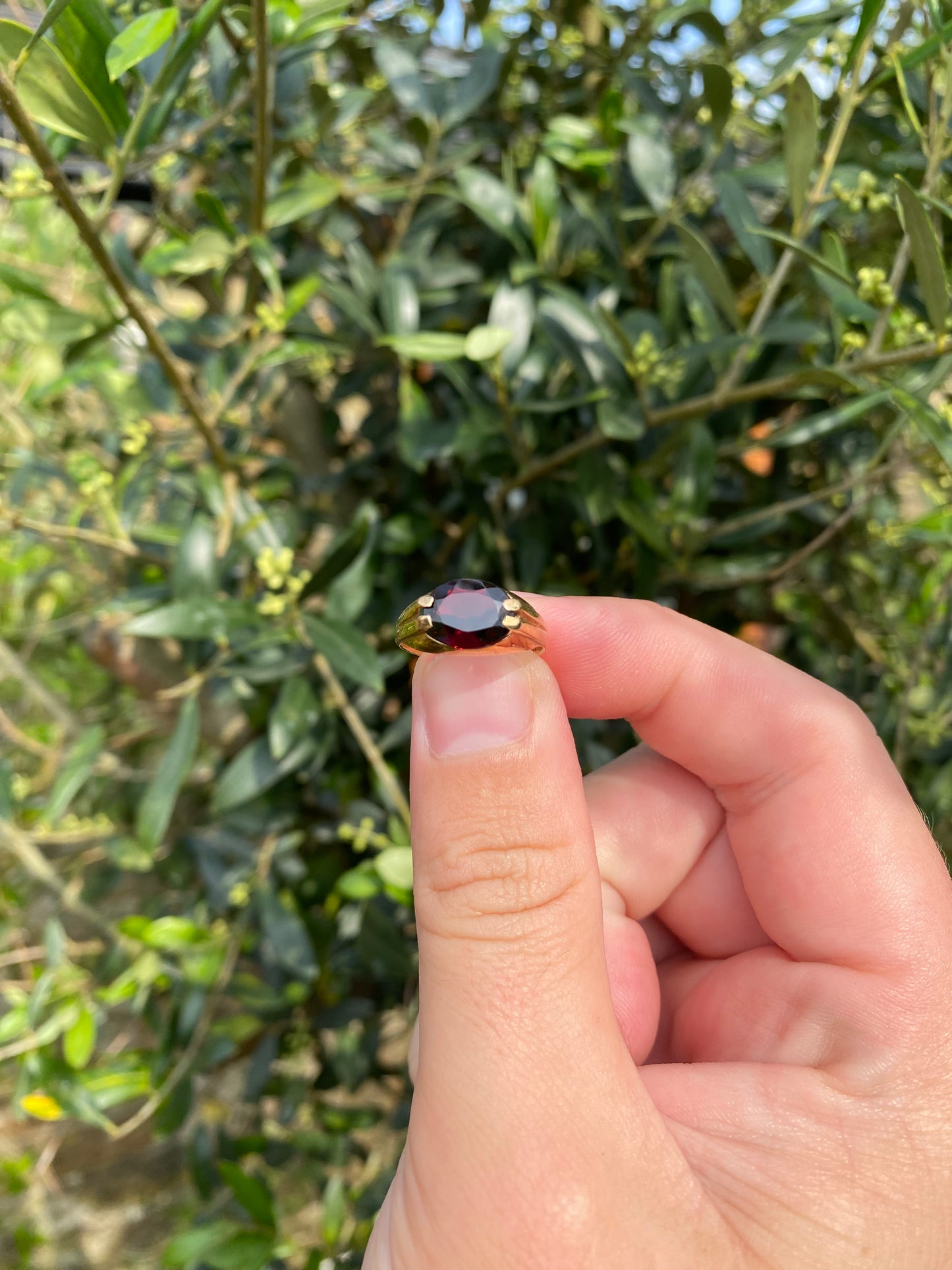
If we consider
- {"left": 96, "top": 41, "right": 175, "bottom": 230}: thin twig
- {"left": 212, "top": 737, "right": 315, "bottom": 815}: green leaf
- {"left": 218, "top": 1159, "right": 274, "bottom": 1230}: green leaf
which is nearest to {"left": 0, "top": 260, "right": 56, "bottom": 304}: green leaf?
{"left": 96, "top": 41, "right": 175, "bottom": 230}: thin twig

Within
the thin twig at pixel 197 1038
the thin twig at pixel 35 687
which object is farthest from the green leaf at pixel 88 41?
the thin twig at pixel 197 1038

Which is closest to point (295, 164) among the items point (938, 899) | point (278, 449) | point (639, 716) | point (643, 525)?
point (278, 449)

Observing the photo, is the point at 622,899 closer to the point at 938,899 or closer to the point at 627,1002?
the point at 627,1002

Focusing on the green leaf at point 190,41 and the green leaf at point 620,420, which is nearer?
the green leaf at point 190,41

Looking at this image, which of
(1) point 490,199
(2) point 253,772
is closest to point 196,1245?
(2) point 253,772

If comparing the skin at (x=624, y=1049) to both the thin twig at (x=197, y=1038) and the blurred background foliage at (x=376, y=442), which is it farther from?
the thin twig at (x=197, y=1038)

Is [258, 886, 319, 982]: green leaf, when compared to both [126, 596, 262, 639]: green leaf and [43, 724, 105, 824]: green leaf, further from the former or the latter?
[126, 596, 262, 639]: green leaf
